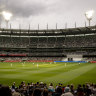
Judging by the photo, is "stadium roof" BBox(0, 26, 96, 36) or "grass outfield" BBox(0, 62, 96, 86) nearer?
"grass outfield" BBox(0, 62, 96, 86)

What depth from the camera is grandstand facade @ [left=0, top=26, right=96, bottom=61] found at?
8925 cm

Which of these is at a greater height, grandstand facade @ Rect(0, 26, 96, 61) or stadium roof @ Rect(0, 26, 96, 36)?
stadium roof @ Rect(0, 26, 96, 36)

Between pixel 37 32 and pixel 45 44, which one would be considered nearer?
pixel 37 32

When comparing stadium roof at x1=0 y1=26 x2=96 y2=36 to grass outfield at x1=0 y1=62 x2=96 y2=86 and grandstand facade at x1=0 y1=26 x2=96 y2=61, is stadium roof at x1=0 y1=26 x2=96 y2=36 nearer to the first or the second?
grandstand facade at x1=0 y1=26 x2=96 y2=61

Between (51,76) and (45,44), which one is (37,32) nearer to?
(45,44)

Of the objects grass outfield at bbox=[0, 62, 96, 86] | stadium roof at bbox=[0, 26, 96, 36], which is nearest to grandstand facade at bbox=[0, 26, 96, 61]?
stadium roof at bbox=[0, 26, 96, 36]

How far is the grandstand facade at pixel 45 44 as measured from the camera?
8925 cm

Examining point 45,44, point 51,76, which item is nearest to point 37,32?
point 45,44

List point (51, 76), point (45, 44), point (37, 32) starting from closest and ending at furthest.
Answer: point (51, 76)
point (37, 32)
point (45, 44)

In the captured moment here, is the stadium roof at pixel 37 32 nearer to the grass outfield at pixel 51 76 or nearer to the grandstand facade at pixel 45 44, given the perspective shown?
the grandstand facade at pixel 45 44

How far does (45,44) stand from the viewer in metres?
98.8

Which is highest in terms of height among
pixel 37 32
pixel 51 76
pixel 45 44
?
pixel 37 32

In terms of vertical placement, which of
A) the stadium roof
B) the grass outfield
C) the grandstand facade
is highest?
the stadium roof

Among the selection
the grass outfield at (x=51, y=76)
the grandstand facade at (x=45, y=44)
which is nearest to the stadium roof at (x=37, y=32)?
the grandstand facade at (x=45, y=44)
